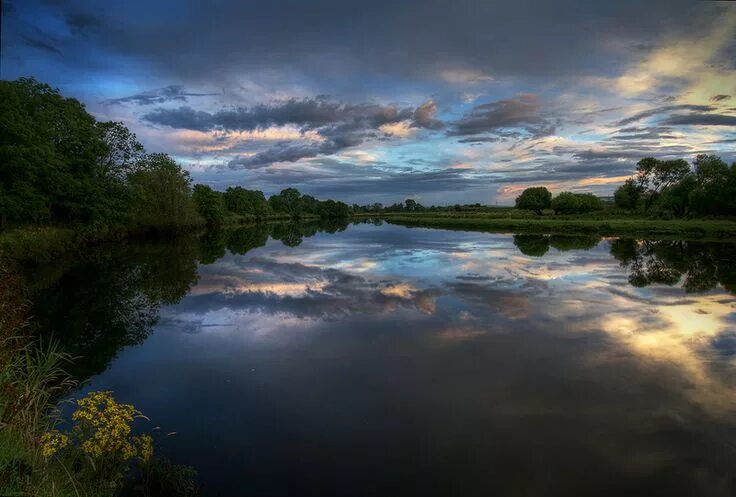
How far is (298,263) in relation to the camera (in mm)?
28812

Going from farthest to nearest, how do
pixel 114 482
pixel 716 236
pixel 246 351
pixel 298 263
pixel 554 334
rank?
1. pixel 716 236
2. pixel 298 263
3. pixel 554 334
4. pixel 246 351
5. pixel 114 482

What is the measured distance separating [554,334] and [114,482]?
37.2ft

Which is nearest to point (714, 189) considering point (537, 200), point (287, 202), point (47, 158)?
point (537, 200)

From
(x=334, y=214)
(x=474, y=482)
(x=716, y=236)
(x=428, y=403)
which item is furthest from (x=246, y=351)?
(x=334, y=214)

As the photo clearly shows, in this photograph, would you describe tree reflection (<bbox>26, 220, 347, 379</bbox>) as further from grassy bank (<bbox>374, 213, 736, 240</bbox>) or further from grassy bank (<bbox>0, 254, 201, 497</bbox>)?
grassy bank (<bbox>374, 213, 736, 240</bbox>)

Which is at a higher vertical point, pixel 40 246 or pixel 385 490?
pixel 40 246

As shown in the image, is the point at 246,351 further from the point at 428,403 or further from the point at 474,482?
the point at 474,482

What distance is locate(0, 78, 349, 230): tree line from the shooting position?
25.1 meters

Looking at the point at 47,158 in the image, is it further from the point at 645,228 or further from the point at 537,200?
the point at 537,200

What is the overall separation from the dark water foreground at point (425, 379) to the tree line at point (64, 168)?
10.3 m

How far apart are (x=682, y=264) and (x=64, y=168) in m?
45.1

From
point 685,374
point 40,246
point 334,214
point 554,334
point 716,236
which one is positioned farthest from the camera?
point 334,214

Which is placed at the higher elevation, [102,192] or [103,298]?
[102,192]

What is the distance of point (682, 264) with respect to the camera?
26.1 metres
